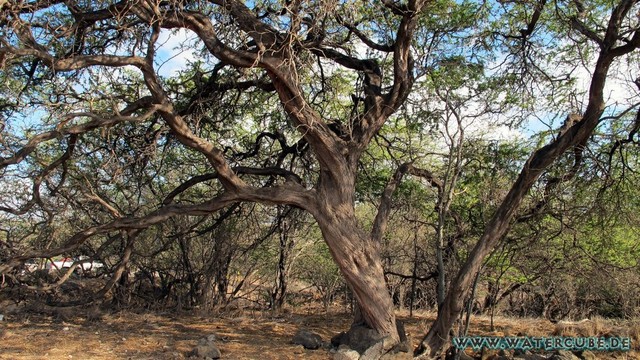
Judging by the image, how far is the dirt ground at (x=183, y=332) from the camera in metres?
6.68

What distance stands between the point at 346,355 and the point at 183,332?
317 centimetres

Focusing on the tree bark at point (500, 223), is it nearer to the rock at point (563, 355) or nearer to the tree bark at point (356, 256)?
the tree bark at point (356, 256)

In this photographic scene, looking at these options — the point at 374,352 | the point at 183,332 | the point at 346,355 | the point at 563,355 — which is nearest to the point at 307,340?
the point at 346,355

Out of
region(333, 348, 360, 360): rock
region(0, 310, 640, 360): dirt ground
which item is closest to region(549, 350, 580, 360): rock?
region(0, 310, 640, 360): dirt ground

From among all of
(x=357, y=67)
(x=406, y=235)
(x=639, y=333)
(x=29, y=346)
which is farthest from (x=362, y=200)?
(x=29, y=346)

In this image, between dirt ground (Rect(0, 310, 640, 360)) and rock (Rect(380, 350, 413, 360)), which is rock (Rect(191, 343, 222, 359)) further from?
rock (Rect(380, 350, 413, 360))

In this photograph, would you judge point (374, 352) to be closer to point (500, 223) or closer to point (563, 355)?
point (500, 223)

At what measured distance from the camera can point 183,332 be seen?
27.7ft

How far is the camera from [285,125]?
9.36 metres

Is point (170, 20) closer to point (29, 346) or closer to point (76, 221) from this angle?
point (29, 346)

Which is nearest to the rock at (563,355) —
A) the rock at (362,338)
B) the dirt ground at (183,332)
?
the dirt ground at (183,332)

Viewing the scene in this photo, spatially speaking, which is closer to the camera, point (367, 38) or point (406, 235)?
point (367, 38)

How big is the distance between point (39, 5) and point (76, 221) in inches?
194

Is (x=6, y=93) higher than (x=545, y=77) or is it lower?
lower
